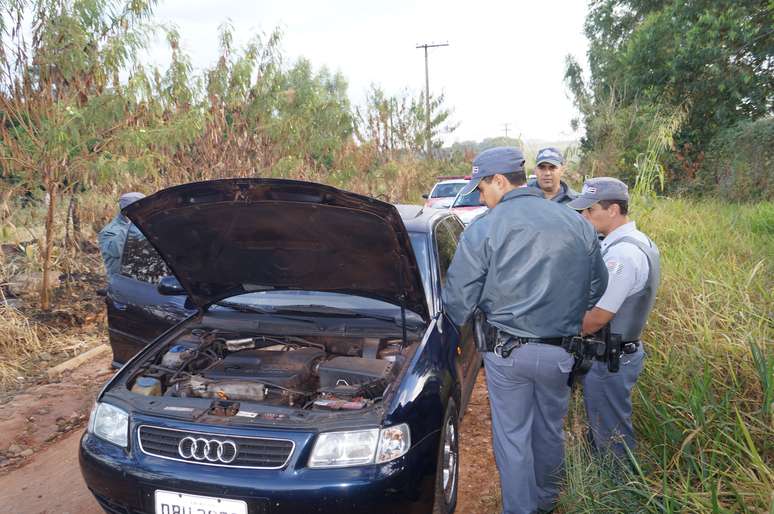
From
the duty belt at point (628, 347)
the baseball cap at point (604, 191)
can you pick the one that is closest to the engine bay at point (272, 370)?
the duty belt at point (628, 347)

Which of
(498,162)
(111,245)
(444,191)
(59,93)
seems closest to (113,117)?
(59,93)

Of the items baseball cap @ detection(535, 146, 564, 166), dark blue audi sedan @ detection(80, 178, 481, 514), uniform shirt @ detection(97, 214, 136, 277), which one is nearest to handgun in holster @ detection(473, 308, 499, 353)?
dark blue audi sedan @ detection(80, 178, 481, 514)

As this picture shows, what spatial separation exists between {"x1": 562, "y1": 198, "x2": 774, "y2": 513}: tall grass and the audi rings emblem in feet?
5.08

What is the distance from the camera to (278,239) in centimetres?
312

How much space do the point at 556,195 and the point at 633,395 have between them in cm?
224

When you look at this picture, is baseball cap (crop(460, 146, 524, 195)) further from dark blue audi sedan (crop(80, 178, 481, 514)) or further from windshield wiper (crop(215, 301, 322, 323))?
windshield wiper (crop(215, 301, 322, 323))

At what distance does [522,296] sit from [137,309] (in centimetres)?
292

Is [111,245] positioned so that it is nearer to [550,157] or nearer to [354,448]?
[354,448]

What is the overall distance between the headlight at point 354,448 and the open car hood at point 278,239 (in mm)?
909

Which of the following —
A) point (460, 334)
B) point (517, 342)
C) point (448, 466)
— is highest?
point (517, 342)

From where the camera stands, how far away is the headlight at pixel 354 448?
7.63 ft

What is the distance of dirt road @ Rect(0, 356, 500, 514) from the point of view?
10.9 feet

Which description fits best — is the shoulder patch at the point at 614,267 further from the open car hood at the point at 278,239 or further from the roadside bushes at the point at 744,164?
the roadside bushes at the point at 744,164

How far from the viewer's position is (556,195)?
529 cm
